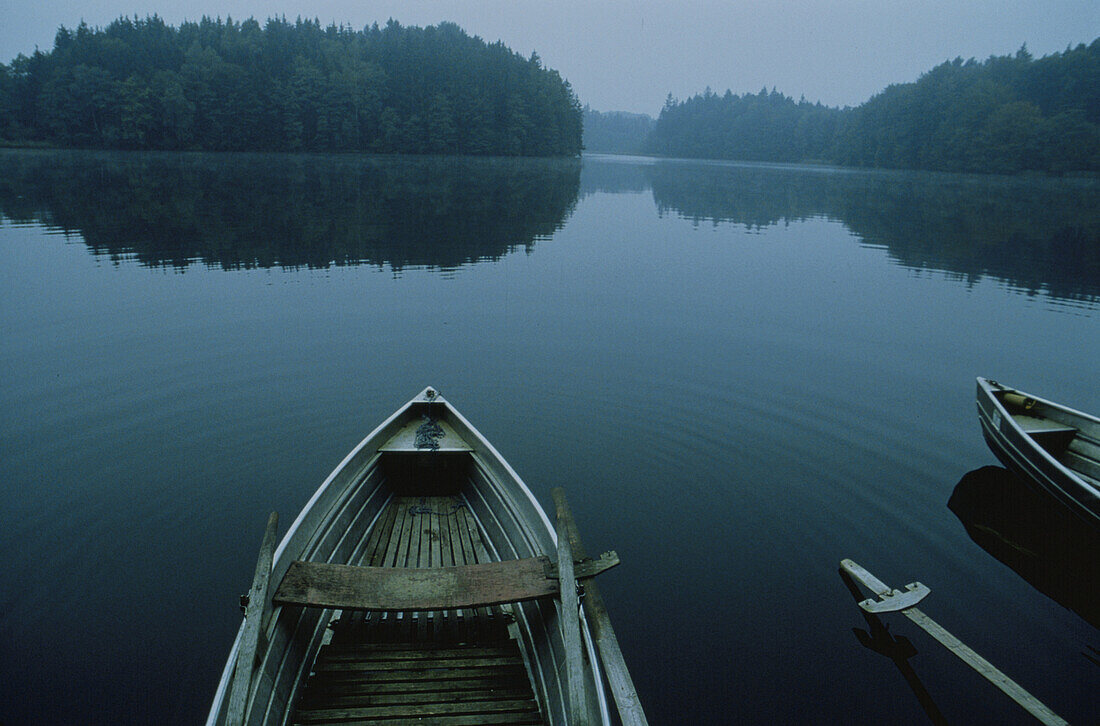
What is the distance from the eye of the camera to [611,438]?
41.3 ft

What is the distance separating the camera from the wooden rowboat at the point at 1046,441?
388 inches

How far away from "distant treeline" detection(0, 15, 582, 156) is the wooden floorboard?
385ft

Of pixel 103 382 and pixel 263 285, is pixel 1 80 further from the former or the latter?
pixel 103 382

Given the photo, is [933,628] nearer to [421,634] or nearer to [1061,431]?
[421,634]

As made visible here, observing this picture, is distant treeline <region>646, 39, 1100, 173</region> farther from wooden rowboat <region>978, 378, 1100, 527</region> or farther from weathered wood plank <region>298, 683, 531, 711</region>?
weathered wood plank <region>298, 683, 531, 711</region>

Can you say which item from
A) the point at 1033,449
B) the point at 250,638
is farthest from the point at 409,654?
the point at 1033,449

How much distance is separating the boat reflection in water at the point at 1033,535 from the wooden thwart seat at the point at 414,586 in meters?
7.79

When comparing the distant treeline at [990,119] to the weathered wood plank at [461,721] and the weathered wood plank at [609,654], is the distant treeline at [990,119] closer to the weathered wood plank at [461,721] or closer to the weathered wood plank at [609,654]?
the weathered wood plank at [609,654]

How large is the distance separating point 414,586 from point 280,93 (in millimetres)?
124566

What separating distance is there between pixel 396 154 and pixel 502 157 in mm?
22783

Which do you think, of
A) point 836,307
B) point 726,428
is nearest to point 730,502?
point 726,428

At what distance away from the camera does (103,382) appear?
14.0 m

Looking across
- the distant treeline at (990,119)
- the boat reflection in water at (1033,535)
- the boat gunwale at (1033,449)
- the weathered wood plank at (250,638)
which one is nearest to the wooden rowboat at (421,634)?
the weathered wood plank at (250,638)

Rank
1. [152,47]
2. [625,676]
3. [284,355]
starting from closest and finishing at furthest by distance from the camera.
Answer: [625,676] → [284,355] → [152,47]
